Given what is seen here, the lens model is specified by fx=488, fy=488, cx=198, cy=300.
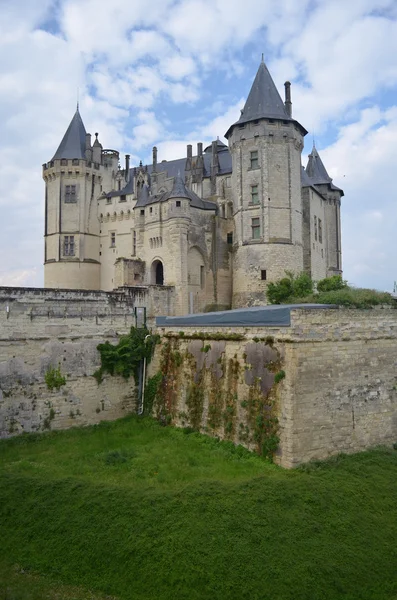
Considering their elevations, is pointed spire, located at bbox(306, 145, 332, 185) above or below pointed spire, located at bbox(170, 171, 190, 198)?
above

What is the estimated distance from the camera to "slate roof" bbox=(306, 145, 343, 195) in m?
41.6

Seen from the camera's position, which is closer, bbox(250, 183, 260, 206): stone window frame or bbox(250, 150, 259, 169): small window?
bbox(250, 150, 259, 169): small window

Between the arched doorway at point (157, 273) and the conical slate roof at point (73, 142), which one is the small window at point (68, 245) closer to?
the conical slate roof at point (73, 142)

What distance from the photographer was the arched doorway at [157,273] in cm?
3394

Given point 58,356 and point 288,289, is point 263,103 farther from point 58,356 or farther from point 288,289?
point 58,356

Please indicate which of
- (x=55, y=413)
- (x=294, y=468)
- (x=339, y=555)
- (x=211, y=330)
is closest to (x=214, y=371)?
(x=211, y=330)

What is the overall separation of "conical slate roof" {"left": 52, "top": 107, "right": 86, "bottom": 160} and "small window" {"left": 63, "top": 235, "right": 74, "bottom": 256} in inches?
256

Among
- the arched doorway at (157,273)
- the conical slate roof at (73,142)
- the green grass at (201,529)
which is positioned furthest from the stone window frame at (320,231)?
the green grass at (201,529)

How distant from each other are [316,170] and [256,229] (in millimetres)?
14281

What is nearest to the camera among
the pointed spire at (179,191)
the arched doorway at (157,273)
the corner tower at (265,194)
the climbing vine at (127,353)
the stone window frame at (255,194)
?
the climbing vine at (127,353)

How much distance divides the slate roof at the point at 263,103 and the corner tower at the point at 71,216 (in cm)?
1284

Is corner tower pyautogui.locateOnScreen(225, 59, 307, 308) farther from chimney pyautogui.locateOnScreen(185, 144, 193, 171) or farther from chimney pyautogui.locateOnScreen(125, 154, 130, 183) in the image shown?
chimney pyautogui.locateOnScreen(125, 154, 130, 183)

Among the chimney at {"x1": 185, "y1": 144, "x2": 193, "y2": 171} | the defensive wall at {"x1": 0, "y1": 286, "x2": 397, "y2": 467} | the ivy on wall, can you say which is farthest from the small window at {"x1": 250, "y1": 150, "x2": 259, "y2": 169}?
the ivy on wall

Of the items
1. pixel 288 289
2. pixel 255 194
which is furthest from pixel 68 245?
pixel 288 289
